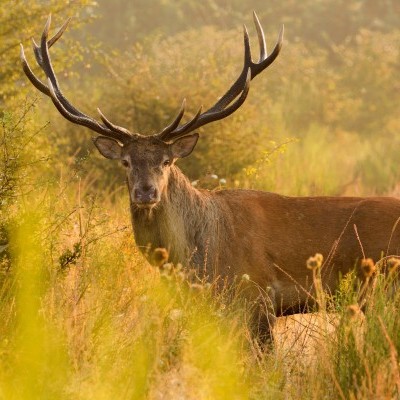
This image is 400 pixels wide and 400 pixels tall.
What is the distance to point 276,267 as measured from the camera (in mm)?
6652

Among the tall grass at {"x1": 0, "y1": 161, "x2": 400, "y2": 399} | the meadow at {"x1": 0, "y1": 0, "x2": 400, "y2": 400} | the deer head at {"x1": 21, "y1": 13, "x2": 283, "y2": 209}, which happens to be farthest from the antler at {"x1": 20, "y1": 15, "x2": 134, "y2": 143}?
the tall grass at {"x1": 0, "y1": 161, "x2": 400, "y2": 399}

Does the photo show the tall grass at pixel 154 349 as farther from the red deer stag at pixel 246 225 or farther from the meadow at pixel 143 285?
the red deer stag at pixel 246 225

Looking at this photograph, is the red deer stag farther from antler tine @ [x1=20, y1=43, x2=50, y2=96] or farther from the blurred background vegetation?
the blurred background vegetation

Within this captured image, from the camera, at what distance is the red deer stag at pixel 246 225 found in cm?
651

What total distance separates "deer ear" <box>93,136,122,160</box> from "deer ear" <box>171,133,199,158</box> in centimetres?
37

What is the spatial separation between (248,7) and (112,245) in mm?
30132

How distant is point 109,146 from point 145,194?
0.75m

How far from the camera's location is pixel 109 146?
6.86 metres

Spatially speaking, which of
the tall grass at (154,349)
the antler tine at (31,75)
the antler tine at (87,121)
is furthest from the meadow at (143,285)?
the antler tine at (87,121)

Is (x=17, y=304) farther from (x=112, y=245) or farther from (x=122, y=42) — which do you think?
(x=122, y=42)

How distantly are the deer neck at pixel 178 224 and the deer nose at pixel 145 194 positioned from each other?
0.75 feet

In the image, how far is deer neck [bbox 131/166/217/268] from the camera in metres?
6.51

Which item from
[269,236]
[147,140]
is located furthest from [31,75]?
[269,236]

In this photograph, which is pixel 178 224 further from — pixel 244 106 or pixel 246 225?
pixel 244 106
